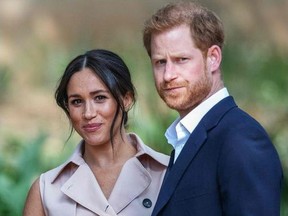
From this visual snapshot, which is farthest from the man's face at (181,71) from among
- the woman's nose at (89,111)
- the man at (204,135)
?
the woman's nose at (89,111)

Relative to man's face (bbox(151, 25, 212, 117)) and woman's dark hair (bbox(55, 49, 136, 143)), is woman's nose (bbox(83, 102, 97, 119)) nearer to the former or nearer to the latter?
woman's dark hair (bbox(55, 49, 136, 143))

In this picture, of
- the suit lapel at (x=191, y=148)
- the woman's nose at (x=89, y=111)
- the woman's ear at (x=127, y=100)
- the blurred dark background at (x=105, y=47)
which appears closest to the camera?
the suit lapel at (x=191, y=148)

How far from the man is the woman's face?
53cm

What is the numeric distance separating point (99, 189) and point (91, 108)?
258 mm

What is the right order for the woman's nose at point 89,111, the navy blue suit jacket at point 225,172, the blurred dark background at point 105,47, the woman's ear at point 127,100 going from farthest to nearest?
the blurred dark background at point 105,47 < the woman's ear at point 127,100 < the woman's nose at point 89,111 < the navy blue suit jacket at point 225,172

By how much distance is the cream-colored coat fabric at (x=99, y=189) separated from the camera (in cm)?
295

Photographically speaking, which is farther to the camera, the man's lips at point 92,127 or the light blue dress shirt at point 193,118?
the man's lips at point 92,127

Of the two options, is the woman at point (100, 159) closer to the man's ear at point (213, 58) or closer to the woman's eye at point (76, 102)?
the woman's eye at point (76, 102)

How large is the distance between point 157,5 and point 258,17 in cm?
50

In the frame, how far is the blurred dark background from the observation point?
15.3ft

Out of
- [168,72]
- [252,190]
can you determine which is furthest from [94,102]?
[252,190]

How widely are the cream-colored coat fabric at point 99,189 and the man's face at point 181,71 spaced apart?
0.72 m

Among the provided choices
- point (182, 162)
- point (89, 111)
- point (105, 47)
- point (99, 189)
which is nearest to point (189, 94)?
point (182, 162)

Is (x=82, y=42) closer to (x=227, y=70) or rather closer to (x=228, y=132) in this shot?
(x=227, y=70)
